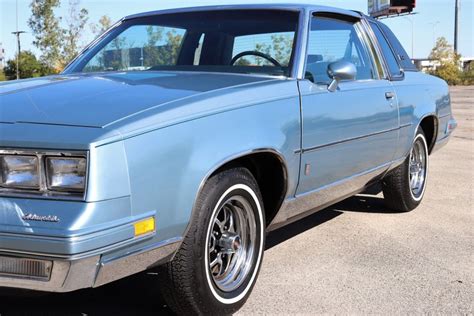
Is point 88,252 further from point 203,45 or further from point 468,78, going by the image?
point 468,78

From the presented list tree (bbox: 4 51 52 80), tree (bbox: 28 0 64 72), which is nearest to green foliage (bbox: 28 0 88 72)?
tree (bbox: 28 0 64 72)

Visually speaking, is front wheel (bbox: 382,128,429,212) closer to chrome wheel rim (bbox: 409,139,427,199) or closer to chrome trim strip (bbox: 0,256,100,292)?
chrome wheel rim (bbox: 409,139,427,199)

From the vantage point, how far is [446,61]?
4709cm

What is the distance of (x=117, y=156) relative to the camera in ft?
7.68

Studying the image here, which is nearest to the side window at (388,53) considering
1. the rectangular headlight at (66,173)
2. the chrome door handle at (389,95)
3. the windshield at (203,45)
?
the chrome door handle at (389,95)

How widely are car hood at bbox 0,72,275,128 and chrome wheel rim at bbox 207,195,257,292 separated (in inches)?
25.7

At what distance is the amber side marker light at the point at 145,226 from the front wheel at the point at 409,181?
3191mm

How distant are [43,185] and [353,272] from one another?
7.24ft

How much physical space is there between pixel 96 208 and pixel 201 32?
2251 millimetres

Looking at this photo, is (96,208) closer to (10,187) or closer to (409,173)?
(10,187)

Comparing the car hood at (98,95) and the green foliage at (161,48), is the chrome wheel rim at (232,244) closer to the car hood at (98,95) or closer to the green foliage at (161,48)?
the car hood at (98,95)

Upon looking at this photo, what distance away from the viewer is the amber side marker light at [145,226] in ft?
7.83

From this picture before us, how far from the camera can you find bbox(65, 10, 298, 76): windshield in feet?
12.9

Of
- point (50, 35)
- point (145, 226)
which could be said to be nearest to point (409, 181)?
point (145, 226)
